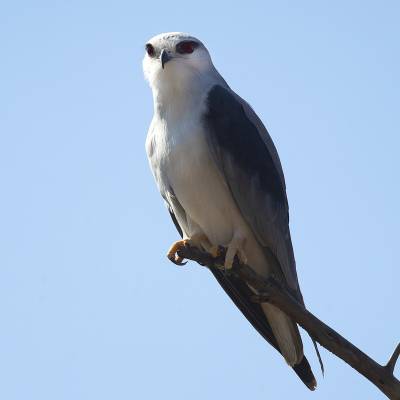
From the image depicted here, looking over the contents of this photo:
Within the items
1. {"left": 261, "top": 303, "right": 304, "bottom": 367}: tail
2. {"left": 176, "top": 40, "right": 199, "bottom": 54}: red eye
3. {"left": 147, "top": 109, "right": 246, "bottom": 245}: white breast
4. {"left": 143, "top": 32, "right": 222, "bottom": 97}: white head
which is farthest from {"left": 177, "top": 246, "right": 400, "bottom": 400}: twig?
{"left": 176, "top": 40, "right": 199, "bottom": 54}: red eye

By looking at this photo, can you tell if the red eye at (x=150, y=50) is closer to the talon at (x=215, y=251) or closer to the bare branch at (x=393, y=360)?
the talon at (x=215, y=251)

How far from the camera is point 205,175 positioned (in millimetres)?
7035

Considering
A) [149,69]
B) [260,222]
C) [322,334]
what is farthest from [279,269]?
[149,69]

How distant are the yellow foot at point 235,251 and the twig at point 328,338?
9cm

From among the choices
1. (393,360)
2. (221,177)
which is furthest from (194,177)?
(393,360)

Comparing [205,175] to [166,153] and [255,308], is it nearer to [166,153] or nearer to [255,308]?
[166,153]

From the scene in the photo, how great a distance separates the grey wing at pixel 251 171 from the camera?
23.3 ft

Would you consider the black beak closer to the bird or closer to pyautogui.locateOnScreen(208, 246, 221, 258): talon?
the bird

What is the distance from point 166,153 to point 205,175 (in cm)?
33

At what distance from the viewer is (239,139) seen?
7.25m

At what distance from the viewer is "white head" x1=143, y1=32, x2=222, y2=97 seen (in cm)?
735

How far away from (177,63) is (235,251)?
5.27ft

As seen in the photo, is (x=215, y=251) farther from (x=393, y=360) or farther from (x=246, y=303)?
(x=393, y=360)

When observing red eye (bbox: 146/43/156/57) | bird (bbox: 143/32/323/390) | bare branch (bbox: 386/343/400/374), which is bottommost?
bare branch (bbox: 386/343/400/374)
